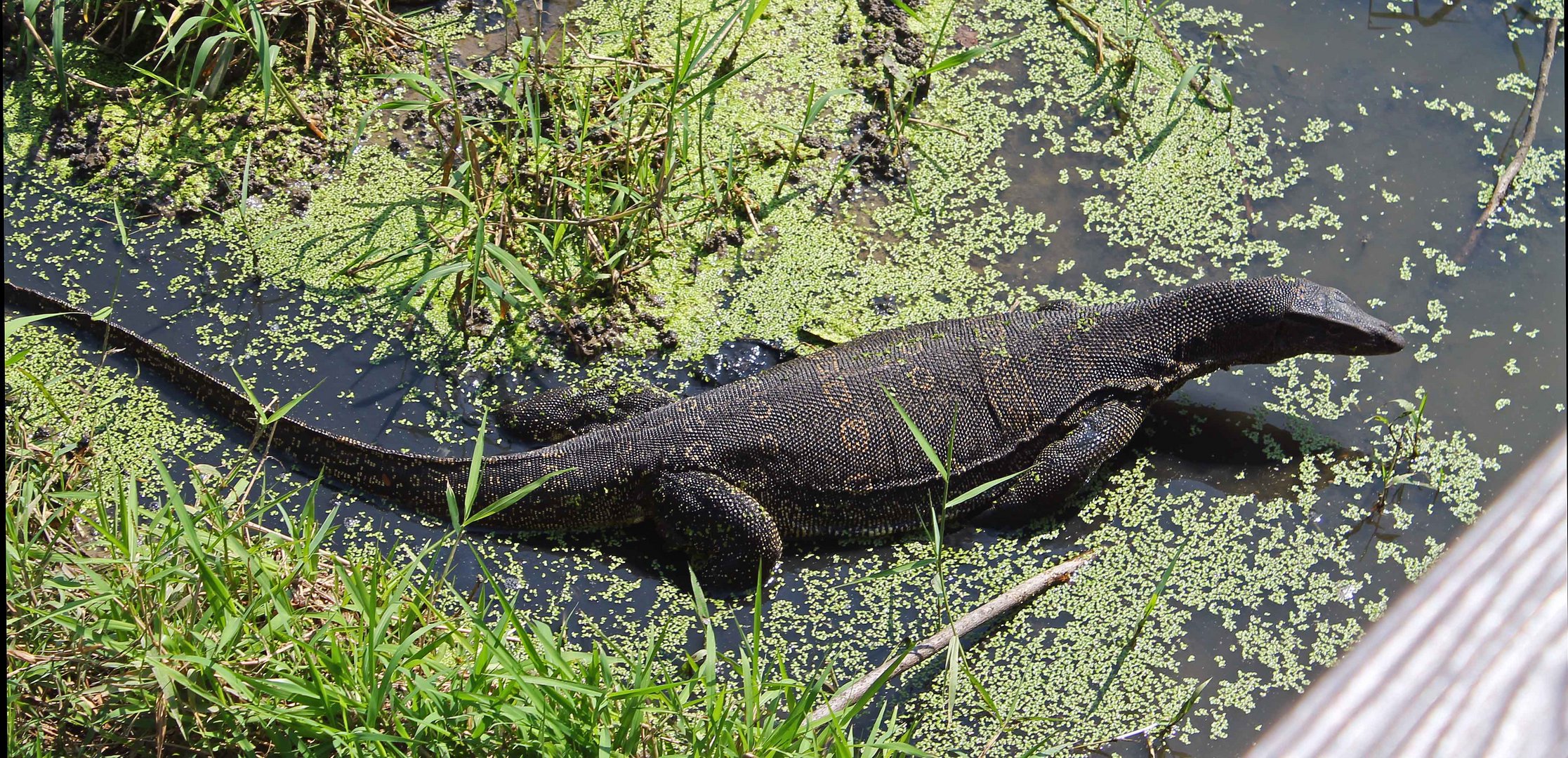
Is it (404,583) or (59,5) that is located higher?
(59,5)

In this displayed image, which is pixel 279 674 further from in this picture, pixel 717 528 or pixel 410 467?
pixel 717 528

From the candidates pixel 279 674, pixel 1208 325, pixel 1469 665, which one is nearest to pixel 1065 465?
pixel 1208 325

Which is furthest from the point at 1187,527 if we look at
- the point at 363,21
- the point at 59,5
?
the point at 59,5

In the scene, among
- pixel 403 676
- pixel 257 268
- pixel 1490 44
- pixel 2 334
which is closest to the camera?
pixel 403 676

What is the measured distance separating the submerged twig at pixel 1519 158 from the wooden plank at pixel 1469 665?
1.82 meters

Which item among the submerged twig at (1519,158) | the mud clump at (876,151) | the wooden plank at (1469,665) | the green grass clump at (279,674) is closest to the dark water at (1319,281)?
the submerged twig at (1519,158)

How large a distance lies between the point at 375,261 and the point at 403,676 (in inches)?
93.1

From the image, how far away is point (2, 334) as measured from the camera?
4.04 m

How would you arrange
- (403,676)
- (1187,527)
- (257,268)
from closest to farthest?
1. (403,676)
2. (1187,527)
3. (257,268)

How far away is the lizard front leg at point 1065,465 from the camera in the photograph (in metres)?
4.78

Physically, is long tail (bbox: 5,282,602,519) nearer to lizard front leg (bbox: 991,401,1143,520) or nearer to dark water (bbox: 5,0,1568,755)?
dark water (bbox: 5,0,1568,755)

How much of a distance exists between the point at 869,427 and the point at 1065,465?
2.66 feet

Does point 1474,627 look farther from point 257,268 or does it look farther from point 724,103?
point 257,268

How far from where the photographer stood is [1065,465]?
479 centimetres
